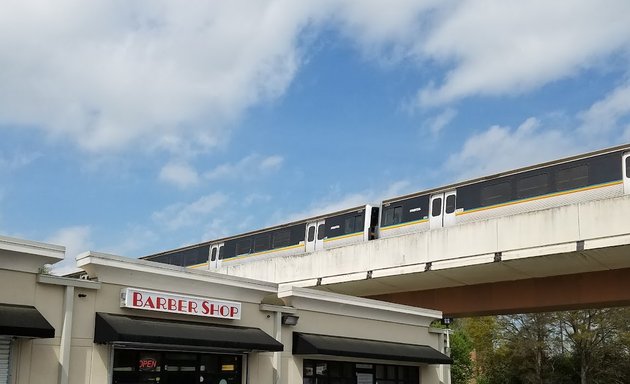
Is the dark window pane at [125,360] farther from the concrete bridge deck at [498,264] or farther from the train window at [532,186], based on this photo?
the train window at [532,186]

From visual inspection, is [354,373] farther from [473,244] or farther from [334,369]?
[473,244]

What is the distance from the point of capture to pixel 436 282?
27234 millimetres

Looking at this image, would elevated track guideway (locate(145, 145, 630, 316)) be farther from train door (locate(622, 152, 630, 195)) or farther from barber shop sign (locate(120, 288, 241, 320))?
barber shop sign (locate(120, 288, 241, 320))

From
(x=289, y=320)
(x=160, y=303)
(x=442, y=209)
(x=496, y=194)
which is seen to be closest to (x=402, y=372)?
(x=289, y=320)

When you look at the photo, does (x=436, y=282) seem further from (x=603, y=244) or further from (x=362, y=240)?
(x=603, y=244)

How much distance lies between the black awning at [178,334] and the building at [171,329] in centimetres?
3

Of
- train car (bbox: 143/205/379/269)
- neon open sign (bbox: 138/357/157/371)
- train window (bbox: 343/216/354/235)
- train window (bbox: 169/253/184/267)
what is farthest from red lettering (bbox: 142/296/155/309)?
train window (bbox: 169/253/184/267)

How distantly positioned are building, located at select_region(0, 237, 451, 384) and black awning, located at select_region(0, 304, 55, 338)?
0.02m

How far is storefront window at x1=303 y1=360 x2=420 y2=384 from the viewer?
1831 cm

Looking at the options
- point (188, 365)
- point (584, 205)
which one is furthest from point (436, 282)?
point (188, 365)

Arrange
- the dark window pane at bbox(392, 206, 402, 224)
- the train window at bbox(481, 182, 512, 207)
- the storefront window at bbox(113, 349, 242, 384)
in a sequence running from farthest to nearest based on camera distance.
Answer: the dark window pane at bbox(392, 206, 402, 224) → the train window at bbox(481, 182, 512, 207) → the storefront window at bbox(113, 349, 242, 384)

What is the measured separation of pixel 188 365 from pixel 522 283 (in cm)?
1465

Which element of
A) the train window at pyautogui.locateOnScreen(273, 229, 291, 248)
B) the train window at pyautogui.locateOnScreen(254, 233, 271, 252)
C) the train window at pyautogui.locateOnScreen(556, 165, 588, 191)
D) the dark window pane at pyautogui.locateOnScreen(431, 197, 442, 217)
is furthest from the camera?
the train window at pyautogui.locateOnScreen(254, 233, 271, 252)

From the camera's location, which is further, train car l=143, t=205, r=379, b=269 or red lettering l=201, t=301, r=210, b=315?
train car l=143, t=205, r=379, b=269
